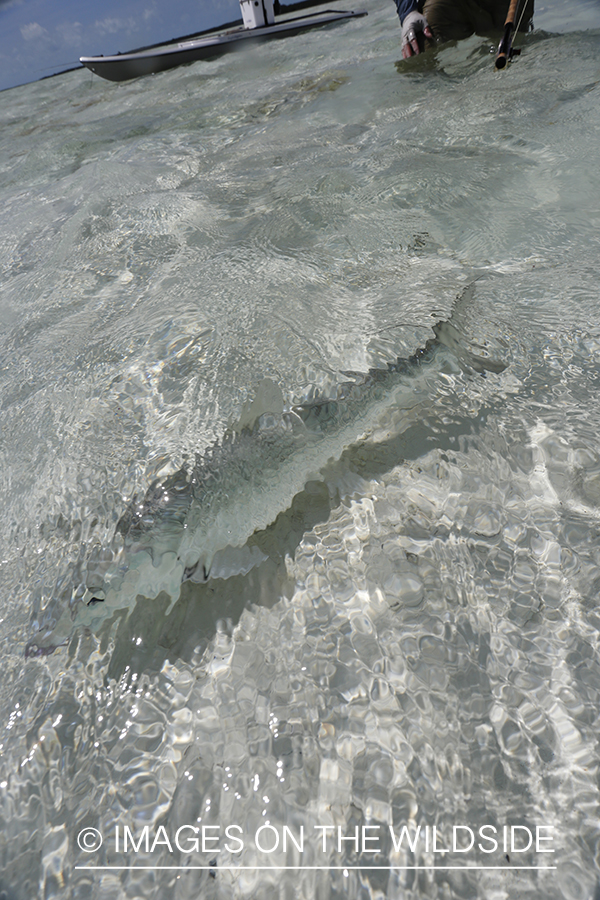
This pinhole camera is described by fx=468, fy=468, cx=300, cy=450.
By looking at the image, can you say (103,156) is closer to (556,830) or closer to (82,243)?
(82,243)

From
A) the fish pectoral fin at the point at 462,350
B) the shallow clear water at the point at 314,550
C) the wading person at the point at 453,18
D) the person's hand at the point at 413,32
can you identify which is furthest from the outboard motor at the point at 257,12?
the fish pectoral fin at the point at 462,350

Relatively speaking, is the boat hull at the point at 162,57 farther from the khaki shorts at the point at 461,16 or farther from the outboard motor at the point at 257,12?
the khaki shorts at the point at 461,16

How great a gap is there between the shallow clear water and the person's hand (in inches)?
150

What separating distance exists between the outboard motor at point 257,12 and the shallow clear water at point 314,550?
13.3m

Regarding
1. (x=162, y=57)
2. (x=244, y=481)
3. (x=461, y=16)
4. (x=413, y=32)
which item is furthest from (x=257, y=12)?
(x=244, y=481)

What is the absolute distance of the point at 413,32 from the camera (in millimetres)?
4938

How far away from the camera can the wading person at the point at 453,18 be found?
5.09 metres

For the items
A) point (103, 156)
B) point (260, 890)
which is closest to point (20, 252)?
point (103, 156)

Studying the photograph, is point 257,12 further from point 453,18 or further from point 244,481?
point 244,481

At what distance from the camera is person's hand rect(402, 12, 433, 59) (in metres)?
4.94

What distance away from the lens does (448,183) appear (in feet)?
8.10

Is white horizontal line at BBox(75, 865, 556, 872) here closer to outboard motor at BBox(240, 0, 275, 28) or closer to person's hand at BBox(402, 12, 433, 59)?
person's hand at BBox(402, 12, 433, 59)

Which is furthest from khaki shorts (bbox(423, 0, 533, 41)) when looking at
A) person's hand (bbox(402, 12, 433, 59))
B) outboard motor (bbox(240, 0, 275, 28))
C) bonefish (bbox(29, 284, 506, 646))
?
outboard motor (bbox(240, 0, 275, 28))

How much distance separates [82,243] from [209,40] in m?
9.95
